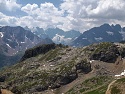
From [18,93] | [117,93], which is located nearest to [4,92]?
[18,93]

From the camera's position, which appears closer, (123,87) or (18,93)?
(18,93)

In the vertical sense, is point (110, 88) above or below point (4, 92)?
below

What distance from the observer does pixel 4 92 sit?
56250 millimetres

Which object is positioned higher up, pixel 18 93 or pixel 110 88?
pixel 18 93

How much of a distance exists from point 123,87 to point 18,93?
126 ft

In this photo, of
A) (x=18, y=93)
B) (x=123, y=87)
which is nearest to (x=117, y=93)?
(x=123, y=87)

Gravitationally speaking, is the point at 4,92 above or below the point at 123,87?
above

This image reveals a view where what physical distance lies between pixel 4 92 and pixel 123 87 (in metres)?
42.0

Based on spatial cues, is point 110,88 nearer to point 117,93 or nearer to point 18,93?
point 117,93

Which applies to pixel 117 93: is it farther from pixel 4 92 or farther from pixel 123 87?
pixel 4 92

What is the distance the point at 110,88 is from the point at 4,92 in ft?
133

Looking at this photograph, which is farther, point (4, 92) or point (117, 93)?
point (117, 93)

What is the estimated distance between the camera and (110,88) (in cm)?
8669

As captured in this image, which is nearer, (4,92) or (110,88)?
(4,92)
